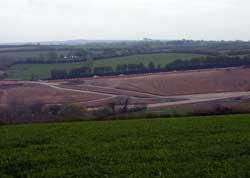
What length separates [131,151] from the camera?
1172 cm

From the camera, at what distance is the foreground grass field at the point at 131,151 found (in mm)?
9867

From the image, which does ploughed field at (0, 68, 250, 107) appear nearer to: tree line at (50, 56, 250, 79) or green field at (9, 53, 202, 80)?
tree line at (50, 56, 250, 79)

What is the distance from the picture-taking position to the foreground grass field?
9.87m

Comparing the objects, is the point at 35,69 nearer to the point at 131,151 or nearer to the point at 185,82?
the point at 185,82

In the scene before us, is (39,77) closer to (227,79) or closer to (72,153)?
(227,79)

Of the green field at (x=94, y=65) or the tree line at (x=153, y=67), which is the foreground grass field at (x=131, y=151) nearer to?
the tree line at (x=153, y=67)

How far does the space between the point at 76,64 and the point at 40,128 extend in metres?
54.8

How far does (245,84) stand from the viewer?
4984 centimetres

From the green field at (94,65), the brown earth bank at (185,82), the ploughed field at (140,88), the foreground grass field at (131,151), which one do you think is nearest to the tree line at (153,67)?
the green field at (94,65)

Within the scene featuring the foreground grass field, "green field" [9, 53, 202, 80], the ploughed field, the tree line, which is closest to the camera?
the foreground grass field

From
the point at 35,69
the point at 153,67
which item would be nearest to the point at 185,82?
the point at 153,67

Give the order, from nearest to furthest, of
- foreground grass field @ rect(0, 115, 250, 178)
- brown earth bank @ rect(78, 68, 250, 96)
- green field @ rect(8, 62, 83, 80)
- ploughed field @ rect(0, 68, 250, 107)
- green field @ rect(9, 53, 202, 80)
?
1. foreground grass field @ rect(0, 115, 250, 178)
2. ploughed field @ rect(0, 68, 250, 107)
3. brown earth bank @ rect(78, 68, 250, 96)
4. green field @ rect(8, 62, 83, 80)
5. green field @ rect(9, 53, 202, 80)

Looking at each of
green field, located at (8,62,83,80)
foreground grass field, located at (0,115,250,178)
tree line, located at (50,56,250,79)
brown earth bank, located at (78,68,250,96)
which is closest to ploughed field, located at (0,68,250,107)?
brown earth bank, located at (78,68,250,96)

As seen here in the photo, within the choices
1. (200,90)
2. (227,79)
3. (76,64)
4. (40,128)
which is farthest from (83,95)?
(40,128)
